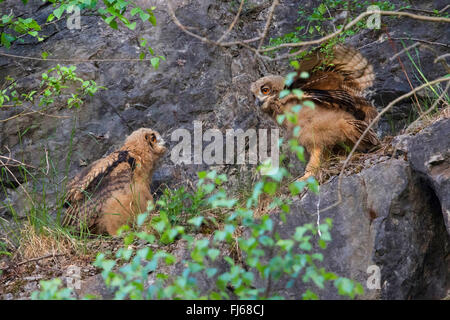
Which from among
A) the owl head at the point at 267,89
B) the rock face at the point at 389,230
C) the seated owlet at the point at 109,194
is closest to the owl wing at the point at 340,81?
the owl head at the point at 267,89

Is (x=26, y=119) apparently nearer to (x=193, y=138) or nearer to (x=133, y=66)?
(x=133, y=66)

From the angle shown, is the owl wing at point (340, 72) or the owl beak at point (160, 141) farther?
the owl beak at point (160, 141)

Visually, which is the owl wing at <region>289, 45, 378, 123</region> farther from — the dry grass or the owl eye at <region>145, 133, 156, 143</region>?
the dry grass

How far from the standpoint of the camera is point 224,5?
784 centimetres

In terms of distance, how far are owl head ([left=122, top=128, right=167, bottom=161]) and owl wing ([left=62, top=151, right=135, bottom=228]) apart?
0.69 feet

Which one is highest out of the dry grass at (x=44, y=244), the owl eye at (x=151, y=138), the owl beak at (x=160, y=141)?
the owl eye at (x=151, y=138)

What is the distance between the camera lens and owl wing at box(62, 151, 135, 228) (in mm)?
5824

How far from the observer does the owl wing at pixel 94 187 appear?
5.82 meters

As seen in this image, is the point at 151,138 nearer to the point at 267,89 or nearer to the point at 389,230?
the point at 267,89

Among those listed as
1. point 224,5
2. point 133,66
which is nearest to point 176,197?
point 133,66

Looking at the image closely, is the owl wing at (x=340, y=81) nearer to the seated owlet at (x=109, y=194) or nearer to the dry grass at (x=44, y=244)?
the seated owlet at (x=109, y=194)

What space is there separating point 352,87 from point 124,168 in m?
2.66

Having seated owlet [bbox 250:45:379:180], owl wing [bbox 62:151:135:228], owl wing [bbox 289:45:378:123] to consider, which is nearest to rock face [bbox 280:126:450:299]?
seated owlet [bbox 250:45:379:180]

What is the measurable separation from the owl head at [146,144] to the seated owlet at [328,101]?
150 centimetres
